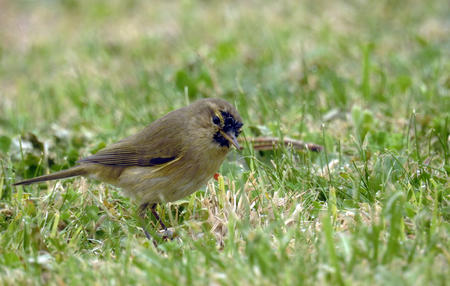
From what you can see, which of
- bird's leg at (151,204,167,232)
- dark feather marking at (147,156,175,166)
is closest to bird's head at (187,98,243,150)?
dark feather marking at (147,156,175,166)

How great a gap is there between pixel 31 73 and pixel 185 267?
670cm

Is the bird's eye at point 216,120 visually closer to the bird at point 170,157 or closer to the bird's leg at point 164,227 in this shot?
the bird at point 170,157

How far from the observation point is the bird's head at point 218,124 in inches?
173

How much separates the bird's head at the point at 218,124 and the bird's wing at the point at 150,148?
6.4 inches

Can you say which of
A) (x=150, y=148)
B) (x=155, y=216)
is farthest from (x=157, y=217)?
(x=150, y=148)

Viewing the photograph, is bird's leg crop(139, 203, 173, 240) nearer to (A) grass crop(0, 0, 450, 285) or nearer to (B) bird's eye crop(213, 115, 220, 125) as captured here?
(A) grass crop(0, 0, 450, 285)

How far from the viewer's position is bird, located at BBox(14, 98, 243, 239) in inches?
171

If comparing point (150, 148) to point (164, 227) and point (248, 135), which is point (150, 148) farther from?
point (248, 135)

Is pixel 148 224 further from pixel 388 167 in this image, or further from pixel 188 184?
pixel 388 167

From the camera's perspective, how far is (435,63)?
22.5 ft

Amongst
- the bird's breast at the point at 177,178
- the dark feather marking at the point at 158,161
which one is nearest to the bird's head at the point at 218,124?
the bird's breast at the point at 177,178

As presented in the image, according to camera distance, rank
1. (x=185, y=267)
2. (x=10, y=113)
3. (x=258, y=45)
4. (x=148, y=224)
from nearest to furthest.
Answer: (x=185, y=267), (x=148, y=224), (x=10, y=113), (x=258, y=45)

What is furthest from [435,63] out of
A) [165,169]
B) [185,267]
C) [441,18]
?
[185,267]

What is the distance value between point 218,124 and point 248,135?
42.2 inches
